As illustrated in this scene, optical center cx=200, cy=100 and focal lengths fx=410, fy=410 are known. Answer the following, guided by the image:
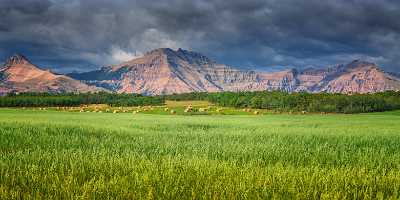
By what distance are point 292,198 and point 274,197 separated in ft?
1.27

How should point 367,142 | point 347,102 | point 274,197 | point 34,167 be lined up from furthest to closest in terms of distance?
point 347,102
point 367,142
point 34,167
point 274,197

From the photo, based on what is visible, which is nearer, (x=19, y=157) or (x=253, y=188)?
(x=253, y=188)

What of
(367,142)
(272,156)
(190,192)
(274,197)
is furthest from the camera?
(367,142)

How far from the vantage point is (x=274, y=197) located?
5.82 meters

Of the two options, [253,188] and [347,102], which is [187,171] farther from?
[347,102]

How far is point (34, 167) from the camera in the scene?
25.5ft

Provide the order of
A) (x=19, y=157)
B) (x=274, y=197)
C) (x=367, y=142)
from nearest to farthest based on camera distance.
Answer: (x=274, y=197)
(x=19, y=157)
(x=367, y=142)

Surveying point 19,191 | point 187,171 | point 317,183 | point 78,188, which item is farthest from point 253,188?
point 19,191

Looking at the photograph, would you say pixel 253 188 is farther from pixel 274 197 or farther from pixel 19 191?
pixel 19 191

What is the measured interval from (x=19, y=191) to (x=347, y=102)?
182125 millimetres

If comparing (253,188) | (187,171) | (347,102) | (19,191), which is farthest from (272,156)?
(347,102)

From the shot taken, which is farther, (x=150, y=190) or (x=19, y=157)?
(x=19, y=157)

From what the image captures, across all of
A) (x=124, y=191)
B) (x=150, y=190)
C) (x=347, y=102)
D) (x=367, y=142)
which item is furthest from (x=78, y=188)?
(x=347, y=102)

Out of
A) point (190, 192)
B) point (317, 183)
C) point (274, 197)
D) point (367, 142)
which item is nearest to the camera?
point (274, 197)
